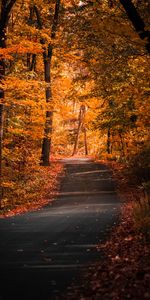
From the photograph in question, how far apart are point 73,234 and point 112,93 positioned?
14.6m

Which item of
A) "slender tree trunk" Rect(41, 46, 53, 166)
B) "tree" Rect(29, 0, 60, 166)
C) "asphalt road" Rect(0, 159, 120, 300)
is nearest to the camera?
"asphalt road" Rect(0, 159, 120, 300)

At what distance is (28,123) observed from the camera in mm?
27438

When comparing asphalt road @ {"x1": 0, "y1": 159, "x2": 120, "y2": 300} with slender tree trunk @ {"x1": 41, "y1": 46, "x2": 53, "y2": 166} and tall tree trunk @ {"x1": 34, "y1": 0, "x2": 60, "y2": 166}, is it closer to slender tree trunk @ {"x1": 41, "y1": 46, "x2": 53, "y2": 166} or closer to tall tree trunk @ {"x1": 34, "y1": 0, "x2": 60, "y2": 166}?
slender tree trunk @ {"x1": 41, "y1": 46, "x2": 53, "y2": 166}

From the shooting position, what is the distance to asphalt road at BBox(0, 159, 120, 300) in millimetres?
7158

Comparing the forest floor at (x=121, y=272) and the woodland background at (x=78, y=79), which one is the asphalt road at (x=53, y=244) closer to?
the forest floor at (x=121, y=272)

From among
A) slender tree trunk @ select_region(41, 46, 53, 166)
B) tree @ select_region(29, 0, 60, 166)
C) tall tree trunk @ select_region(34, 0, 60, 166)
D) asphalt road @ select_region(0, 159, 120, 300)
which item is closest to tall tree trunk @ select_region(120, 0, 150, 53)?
asphalt road @ select_region(0, 159, 120, 300)

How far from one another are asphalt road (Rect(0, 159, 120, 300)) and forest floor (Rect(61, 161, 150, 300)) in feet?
0.91

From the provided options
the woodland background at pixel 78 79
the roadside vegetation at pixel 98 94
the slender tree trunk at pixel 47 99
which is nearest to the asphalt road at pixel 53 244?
the roadside vegetation at pixel 98 94

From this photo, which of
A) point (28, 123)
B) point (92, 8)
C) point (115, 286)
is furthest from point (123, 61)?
point (115, 286)

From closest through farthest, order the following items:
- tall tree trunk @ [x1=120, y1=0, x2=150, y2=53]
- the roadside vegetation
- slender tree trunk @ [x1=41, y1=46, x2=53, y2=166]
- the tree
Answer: the roadside vegetation < tall tree trunk @ [x1=120, y1=0, x2=150, y2=53] < the tree < slender tree trunk @ [x1=41, y1=46, x2=53, y2=166]

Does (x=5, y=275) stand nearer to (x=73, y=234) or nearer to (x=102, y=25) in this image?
(x=73, y=234)

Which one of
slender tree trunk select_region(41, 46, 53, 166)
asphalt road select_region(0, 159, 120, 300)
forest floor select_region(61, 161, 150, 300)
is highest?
slender tree trunk select_region(41, 46, 53, 166)

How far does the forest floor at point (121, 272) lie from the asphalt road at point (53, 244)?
0.28m

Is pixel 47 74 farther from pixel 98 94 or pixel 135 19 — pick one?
pixel 135 19
